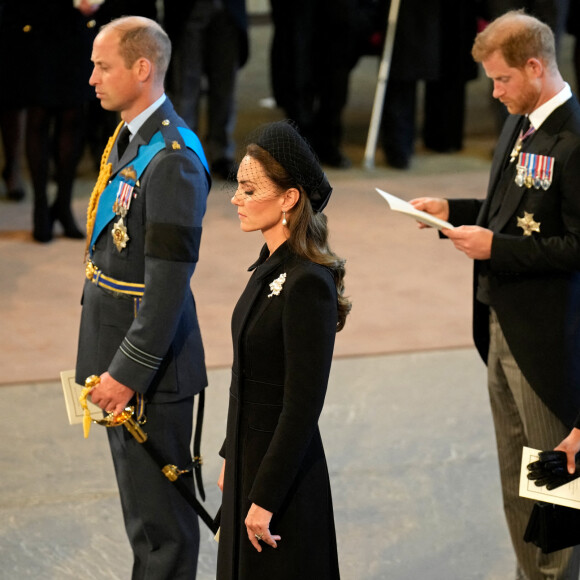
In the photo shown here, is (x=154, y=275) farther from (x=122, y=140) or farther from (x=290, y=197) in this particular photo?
(x=290, y=197)

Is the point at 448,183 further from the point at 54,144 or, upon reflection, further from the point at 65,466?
the point at 65,466

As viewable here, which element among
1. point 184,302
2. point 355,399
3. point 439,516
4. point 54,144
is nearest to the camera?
point 184,302

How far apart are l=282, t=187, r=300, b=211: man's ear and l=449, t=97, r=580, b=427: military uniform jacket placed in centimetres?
78

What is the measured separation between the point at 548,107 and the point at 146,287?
3.78 feet

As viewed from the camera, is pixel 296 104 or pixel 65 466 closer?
pixel 65 466

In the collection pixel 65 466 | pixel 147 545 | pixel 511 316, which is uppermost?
pixel 511 316

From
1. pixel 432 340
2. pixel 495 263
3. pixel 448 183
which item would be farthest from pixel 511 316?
pixel 448 183

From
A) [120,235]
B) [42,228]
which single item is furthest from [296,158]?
[42,228]

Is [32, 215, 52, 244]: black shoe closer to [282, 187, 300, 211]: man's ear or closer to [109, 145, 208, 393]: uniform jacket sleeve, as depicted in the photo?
[109, 145, 208, 393]: uniform jacket sleeve

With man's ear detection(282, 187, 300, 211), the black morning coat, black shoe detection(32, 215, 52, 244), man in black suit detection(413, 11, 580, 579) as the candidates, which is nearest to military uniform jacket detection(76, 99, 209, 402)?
the black morning coat

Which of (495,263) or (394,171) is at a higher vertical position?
(495,263)

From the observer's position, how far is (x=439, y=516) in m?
3.79

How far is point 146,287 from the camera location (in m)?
2.78

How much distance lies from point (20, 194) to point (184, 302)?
449 cm
